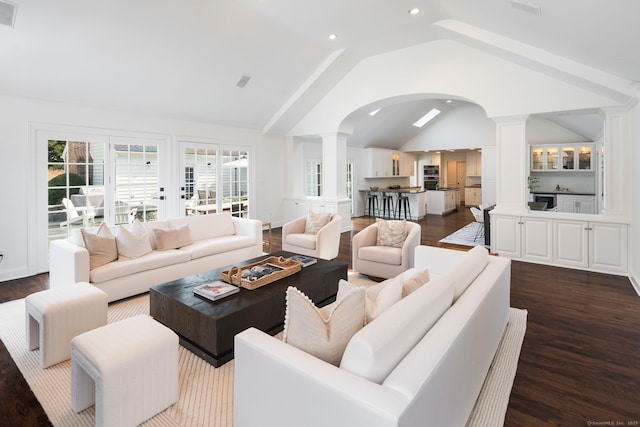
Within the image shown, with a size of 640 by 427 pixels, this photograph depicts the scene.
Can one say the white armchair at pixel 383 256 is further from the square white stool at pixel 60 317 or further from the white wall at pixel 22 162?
the white wall at pixel 22 162

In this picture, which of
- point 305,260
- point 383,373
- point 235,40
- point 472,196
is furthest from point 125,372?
point 472,196

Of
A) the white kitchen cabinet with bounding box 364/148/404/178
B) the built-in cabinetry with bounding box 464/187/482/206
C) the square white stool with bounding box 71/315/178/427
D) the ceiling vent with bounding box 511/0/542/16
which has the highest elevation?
the ceiling vent with bounding box 511/0/542/16

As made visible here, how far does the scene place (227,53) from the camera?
523 cm

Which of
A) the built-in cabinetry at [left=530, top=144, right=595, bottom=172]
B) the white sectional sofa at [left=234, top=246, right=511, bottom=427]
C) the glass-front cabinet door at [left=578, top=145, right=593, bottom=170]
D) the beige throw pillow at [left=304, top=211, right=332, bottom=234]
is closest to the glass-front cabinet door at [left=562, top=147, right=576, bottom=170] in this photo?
the built-in cabinetry at [left=530, top=144, right=595, bottom=172]

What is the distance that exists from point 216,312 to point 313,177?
304 inches

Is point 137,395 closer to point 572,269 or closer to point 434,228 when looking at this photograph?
point 572,269

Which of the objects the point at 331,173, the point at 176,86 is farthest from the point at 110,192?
the point at 331,173

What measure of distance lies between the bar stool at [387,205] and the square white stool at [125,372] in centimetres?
936

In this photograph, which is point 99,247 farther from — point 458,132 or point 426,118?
point 458,132

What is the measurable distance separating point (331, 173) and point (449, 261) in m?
4.74

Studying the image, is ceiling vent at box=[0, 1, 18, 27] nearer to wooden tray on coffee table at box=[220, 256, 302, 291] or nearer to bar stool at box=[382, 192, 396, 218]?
wooden tray on coffee table at box=[220, 256, 302, 291]

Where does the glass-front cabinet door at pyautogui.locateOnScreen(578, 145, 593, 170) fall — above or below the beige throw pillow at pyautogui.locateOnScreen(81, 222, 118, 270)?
above

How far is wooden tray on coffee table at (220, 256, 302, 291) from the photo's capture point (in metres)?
2.99

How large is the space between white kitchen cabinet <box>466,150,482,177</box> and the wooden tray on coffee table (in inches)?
489
